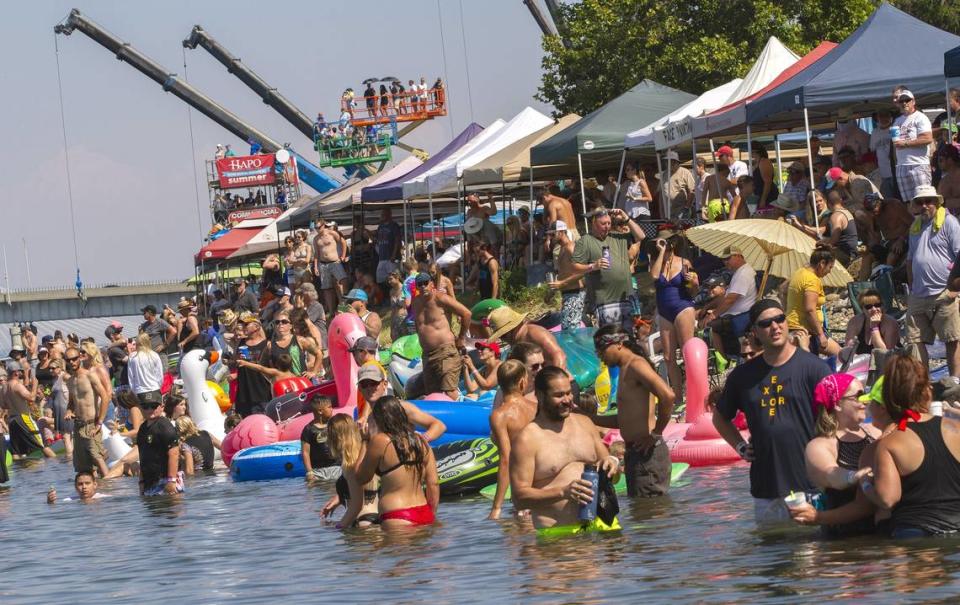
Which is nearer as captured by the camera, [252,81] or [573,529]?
[573,529]

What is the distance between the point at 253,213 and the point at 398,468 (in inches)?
2194

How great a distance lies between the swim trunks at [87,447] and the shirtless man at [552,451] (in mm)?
9169

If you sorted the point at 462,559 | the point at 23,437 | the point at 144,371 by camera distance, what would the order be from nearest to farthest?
the point at 462,559 < the point at 144,371 < the point at 23,437

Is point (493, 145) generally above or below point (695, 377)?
above

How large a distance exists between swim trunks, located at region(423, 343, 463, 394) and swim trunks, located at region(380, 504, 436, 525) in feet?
16.9

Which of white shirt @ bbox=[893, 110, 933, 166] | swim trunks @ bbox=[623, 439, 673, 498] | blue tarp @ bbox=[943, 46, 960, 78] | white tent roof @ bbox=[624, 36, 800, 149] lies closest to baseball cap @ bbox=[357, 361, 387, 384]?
swim trunks @ bbox=[623, 439, 673, 498]

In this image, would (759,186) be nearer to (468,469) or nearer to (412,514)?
(468,469)

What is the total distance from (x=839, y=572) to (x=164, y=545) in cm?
581

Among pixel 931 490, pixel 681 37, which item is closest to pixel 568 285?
pixel 931 490

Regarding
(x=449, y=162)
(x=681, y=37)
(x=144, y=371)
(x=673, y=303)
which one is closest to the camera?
(x=673, y=303)

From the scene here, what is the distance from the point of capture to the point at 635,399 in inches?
380

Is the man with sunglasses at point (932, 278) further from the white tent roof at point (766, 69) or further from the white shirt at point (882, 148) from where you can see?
the white tent roof at point (766, 69)

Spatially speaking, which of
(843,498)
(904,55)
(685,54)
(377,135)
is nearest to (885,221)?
(904,55)

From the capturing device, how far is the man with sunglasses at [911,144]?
14.3m
